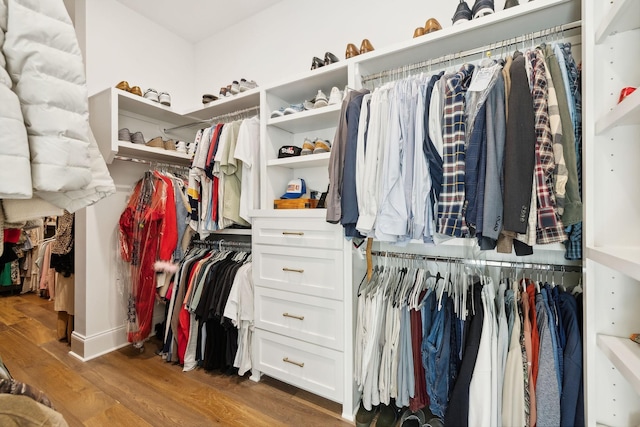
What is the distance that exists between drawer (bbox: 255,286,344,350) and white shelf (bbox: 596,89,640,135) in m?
1.22

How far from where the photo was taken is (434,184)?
1202mm

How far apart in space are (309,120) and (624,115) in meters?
1.43

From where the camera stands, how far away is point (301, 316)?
1618 mm

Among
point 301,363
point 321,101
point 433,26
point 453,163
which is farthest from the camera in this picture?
point 321,101

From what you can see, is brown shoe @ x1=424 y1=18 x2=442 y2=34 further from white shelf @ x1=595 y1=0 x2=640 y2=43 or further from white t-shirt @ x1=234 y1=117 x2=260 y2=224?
white t-shirt @ x1=234 y1=117 x2=260 y2=224

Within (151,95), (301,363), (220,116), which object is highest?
(151,95)

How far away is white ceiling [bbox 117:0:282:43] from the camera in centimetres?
235

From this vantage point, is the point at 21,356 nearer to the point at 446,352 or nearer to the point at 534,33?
the point at 446,352

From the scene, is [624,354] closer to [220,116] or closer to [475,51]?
[475,51]

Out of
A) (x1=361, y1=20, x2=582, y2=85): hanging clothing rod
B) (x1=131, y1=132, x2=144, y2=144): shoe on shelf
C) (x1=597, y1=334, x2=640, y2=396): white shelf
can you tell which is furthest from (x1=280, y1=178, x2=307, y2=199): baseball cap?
(x1=597, y1=334, x2=640, y2=396): white shelf

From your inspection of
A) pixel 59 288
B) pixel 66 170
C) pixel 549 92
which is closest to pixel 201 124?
pixel 59 288

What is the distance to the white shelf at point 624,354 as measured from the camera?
67 centimetres

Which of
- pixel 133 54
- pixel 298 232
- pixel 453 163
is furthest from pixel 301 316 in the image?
pixel 133 54

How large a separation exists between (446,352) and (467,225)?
22.2 inches
